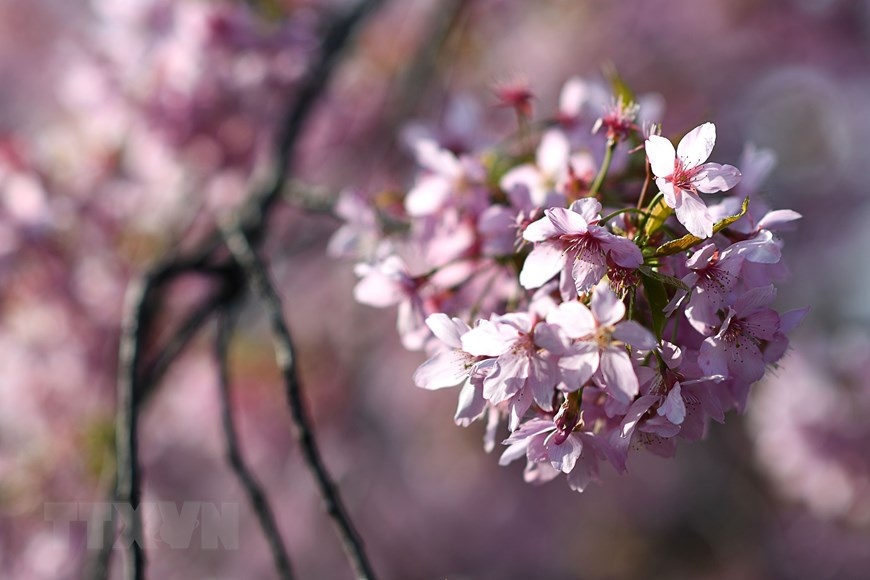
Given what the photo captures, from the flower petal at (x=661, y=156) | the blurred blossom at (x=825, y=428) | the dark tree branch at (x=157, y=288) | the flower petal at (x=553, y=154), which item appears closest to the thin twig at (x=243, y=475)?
the dark tree branch at (x=157, y=288)

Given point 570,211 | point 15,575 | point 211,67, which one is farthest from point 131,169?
point 570,211

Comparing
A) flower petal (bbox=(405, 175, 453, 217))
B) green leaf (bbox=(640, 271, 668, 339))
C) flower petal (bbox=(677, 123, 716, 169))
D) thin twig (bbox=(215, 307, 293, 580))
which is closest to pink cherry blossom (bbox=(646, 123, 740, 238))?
flower petal (bbox=(677, 123, 716, 169))

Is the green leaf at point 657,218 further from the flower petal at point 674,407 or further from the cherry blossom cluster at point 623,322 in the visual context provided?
the flower petal at point 674,407

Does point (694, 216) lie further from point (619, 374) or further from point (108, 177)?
point (108, 177)

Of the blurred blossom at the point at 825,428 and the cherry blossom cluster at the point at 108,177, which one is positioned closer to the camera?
the cherry blossom cluster at the point at 108,177

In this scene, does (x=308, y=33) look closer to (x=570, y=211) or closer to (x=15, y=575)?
(x=570, y=211)

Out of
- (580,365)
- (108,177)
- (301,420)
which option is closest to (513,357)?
(580,365)

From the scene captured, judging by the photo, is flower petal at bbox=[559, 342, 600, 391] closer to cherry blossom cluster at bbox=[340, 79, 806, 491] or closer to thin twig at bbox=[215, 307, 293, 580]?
cherry blossom cluster at bbox=[340, 79, 806, 491]
